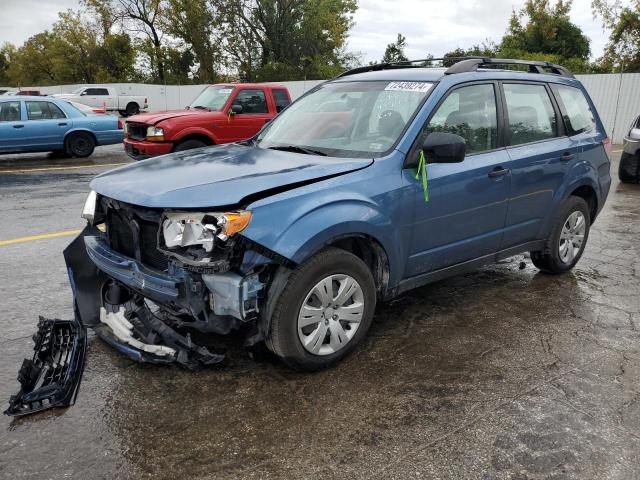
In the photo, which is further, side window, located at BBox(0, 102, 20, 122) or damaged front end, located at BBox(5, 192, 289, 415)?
side window, located at BBox(0, 102, 20, 122)

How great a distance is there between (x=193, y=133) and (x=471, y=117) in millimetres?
7667

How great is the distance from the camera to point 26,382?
3094mm

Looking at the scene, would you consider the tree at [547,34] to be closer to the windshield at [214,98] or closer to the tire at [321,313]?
the windshield at [214,98]

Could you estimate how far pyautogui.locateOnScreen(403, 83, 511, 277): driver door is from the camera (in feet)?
12.6

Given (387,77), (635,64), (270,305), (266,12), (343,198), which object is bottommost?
(270,305)

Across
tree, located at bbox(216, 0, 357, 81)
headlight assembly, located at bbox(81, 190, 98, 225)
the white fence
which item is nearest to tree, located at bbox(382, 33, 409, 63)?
tree, located at bbox(216, 0, 357, 81)

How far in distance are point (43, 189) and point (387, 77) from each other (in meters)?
7.51

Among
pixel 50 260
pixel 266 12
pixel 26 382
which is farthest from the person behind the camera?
pixel 266 12

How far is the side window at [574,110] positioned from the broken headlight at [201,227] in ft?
11.3

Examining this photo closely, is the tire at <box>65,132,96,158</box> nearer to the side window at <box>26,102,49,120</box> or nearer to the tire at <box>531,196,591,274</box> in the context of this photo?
the side window at <box>26,102,49,120</box>

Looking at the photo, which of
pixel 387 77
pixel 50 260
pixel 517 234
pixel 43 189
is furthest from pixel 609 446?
pixel 43 189

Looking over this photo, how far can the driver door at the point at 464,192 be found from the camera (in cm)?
384

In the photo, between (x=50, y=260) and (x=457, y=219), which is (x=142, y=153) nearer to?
(x=50, y=260)

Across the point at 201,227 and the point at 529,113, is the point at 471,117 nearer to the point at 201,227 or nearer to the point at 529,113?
the point at 529,113
